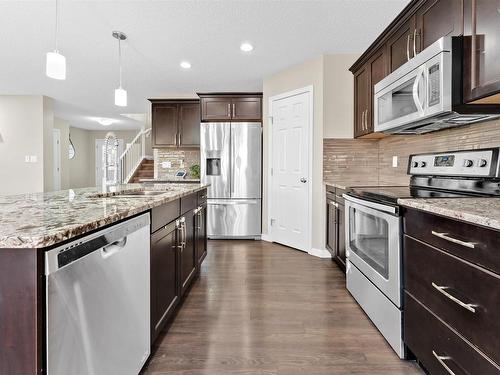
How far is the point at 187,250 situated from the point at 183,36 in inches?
91.8

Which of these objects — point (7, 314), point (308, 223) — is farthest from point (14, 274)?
point (308, 223)

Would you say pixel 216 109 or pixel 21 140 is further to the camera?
pixel 21 140

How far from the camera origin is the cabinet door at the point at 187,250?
2.27 meters

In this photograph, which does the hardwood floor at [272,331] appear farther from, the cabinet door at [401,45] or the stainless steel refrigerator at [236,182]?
the cabinet door at [401,45]

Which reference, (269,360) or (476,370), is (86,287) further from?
(476,370)

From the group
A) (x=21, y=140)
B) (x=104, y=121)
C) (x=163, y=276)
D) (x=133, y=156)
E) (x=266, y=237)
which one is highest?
(x=104, y=121)

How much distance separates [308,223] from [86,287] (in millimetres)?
3267

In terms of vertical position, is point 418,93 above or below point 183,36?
below

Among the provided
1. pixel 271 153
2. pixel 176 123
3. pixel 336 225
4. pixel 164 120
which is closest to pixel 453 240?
pixel 336 225

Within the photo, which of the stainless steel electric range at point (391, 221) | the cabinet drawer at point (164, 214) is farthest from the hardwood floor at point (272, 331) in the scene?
the cabinet drawer at point (164, 214)

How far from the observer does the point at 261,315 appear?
221 cm

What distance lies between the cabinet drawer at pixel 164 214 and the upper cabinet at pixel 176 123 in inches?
148

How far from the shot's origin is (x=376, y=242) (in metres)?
2.04

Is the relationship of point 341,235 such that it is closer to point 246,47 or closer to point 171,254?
point 171,254
